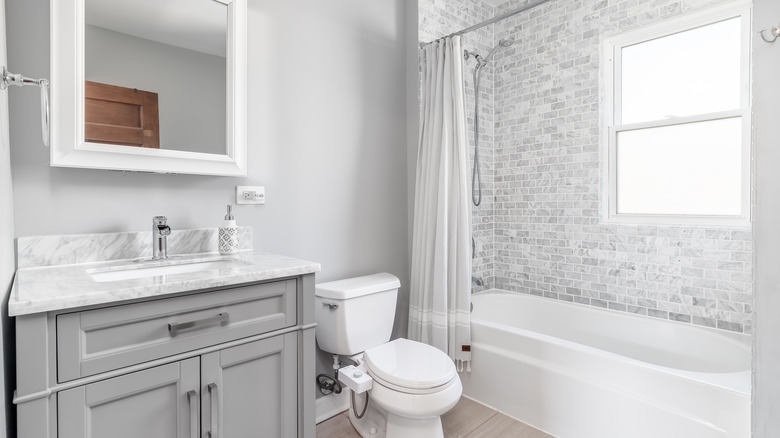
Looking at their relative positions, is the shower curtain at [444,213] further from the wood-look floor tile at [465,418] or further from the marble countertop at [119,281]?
the marble countertop at [119,281]

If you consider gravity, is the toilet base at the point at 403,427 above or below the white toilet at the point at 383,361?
below

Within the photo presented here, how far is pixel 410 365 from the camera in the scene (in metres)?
1.69

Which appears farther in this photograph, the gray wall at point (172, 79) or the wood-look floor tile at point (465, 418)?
the wood-look floor tile at point (465, 418)

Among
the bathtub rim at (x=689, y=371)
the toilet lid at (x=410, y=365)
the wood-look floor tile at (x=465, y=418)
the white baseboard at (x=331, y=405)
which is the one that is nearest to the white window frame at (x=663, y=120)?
the bathtub rim at (x=689, y=371)

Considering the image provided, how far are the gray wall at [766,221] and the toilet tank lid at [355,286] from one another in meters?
1.44

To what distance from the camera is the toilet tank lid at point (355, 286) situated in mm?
1856

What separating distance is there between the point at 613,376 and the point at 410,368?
0.94 meters

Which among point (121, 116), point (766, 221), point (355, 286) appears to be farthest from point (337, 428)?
point (766, 221)

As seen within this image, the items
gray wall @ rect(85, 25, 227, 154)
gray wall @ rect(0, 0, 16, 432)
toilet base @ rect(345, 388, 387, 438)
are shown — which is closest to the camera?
gray wall @ rect(0, 0, 16, 432)

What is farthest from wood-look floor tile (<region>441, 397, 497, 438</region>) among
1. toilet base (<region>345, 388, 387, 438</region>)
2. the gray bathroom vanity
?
the gray bathroom vanity

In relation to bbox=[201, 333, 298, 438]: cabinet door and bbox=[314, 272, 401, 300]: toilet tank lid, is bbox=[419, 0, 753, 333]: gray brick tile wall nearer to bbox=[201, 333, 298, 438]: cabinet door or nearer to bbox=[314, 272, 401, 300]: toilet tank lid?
bbox=[314, 272, 401, 300]: toilet tank lid

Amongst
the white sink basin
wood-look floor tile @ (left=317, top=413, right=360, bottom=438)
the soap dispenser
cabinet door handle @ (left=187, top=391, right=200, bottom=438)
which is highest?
the soap dispenser

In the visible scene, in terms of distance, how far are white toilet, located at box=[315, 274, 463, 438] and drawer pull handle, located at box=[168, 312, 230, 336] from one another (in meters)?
0.69

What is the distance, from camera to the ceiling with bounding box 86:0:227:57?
1.44 meters
